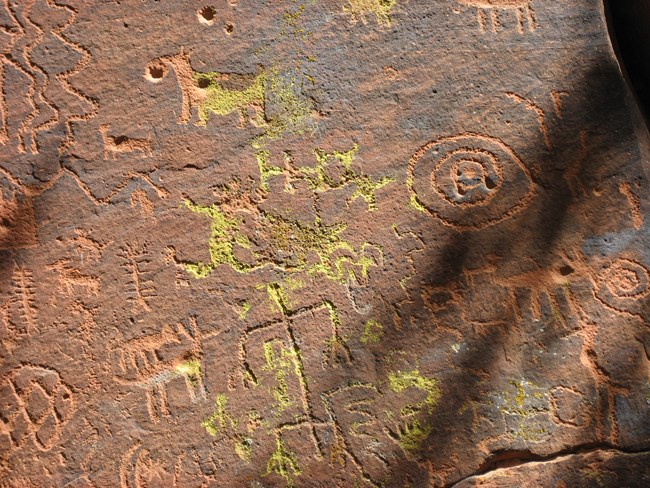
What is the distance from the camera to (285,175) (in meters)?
1.70

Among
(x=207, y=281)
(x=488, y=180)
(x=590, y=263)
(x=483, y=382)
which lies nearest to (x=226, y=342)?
(x=207, y=281)

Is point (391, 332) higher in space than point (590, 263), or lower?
lower

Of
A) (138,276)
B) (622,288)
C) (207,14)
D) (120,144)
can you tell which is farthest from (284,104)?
(622,288)

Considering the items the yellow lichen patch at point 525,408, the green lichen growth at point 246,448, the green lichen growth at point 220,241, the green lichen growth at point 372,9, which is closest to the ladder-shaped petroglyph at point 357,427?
the green lichen growth at point 246,448

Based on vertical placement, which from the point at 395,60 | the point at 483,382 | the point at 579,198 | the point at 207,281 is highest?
the point at 395,60

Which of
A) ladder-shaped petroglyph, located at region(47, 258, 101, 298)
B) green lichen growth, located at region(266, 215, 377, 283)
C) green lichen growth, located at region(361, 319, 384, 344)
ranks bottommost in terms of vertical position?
green lichen growth, located at region(361, 319, 384, 344)

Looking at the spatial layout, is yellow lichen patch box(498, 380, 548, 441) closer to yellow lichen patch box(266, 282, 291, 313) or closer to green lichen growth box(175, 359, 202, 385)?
yellow lichen patch box(266, 282, 291, 313)

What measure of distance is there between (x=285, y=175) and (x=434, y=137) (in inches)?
14.1

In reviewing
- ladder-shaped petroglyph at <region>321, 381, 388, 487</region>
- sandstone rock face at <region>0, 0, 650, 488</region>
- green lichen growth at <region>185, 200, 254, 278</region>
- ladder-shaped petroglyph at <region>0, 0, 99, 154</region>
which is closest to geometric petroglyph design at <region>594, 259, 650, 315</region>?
sandstone rock face at <region>0, 0, 650, 488</region>

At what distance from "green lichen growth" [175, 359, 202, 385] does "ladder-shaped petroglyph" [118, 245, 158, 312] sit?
153mm

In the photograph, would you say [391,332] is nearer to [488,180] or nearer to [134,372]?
[488,180]

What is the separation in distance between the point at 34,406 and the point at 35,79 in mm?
774

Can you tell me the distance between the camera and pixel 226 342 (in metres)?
1.68

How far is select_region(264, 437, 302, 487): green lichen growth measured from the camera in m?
1.66
